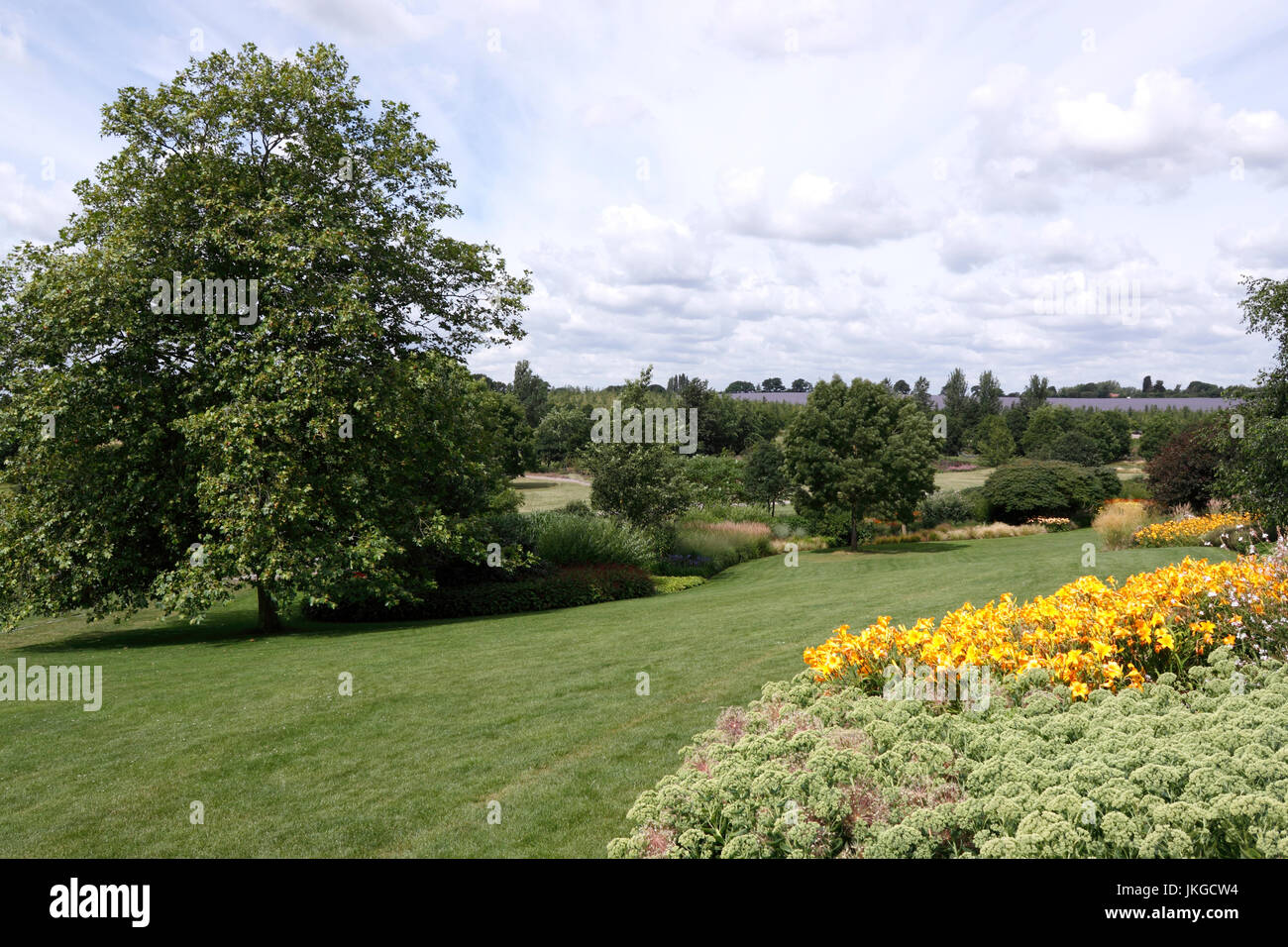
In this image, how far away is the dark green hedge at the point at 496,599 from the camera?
16.5 metres

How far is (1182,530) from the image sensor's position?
74.1 feet

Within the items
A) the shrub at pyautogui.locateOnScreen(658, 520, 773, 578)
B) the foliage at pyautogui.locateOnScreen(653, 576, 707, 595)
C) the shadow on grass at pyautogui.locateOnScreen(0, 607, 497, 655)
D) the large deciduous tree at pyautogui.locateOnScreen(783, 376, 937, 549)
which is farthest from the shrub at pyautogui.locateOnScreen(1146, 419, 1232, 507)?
→ the shadow on grass at pyautogui.locateOnScreen(0, 607, 497, 655)

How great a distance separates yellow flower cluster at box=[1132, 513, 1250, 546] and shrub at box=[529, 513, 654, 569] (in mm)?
14710

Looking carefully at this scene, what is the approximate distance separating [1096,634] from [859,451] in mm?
23927

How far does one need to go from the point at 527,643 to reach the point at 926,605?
587 centimetres

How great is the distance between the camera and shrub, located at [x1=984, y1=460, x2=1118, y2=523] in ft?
122

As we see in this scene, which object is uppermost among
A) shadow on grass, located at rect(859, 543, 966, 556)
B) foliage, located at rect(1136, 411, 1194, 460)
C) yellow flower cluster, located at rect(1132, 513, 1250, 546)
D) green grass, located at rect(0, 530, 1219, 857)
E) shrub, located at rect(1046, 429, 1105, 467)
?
foliage, located at rect(1136, 411, 1194, 460)

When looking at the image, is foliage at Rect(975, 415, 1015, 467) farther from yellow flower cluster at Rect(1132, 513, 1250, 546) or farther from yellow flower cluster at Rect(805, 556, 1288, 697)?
yellow flower cluster at Rect(805, 556, 1288, 697)

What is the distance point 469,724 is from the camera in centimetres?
704

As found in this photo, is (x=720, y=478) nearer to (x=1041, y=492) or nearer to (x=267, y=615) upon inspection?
(x=1041, y=492)

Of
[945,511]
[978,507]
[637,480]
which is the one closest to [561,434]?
[945,511]

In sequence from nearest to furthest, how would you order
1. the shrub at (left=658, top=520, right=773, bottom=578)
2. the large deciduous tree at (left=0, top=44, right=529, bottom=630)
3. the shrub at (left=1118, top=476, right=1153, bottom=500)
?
the large deciduous tree at (left=0, top=44, right=529, bottom=630), the shrub at (left=658, top=520, right=773, bottom=578), the shrub at (left=1118, top=476, right=1153, bottom=500)

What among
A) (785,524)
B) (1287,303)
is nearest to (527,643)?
(1287,303)

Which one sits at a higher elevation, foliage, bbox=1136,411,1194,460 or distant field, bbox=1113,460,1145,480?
foliage, bbox=1136,411,1194,460
